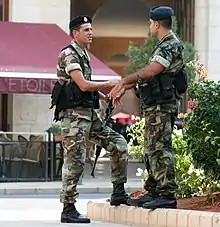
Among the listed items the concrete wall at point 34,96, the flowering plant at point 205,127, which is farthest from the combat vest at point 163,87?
the concrete wall at point 34,96

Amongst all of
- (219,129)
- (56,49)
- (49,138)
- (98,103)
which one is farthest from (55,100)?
(56,49)

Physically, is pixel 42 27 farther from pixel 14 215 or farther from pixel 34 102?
pixel 14 215

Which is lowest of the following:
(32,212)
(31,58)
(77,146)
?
(32,212)

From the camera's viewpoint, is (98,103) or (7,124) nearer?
(98,103)

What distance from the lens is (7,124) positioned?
2217 centimetres

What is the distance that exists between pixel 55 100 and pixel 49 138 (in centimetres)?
980

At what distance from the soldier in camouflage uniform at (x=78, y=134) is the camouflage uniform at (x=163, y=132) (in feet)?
1.46

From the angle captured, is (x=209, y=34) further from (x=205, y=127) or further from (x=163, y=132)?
(x=163, y=132)

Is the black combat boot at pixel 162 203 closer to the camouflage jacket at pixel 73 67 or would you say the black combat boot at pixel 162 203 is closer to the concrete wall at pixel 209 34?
the camouflage jacket at pixel 73 67

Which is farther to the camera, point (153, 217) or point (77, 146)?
point (77, 146)

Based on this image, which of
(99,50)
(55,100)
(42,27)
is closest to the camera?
(55,100)

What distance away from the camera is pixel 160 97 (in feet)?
23.1

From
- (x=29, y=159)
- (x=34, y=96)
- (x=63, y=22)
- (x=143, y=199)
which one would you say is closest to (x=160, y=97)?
(x=143, y=199)

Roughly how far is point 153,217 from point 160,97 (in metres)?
1.09
